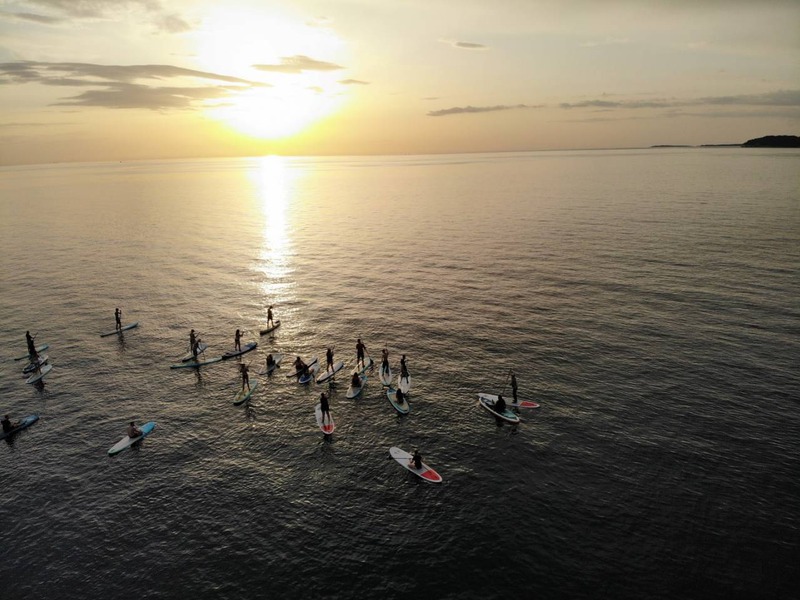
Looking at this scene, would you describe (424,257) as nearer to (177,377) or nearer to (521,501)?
(177,377)

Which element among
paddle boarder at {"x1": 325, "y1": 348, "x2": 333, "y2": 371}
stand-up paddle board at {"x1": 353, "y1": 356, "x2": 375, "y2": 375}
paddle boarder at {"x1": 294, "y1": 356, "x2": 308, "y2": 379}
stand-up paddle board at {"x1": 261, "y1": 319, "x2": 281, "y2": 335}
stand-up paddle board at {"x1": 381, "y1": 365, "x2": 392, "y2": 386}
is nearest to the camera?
stand-up paddle board at {"x1": 381, "y1": 365, "x2": 392, "y2": 386}

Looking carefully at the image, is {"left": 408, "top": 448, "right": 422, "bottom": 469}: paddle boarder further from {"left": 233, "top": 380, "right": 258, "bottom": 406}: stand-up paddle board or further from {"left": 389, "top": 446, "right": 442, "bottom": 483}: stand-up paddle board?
{"left": 233, "top": 380, "right": 258, "bottom": 406}: stand-up paddle board

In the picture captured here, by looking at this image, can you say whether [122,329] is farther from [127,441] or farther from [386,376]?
[386,376]

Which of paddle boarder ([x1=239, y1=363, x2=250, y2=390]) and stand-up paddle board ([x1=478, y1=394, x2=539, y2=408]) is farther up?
paddle boarder ([x1=239, y1=363, x2=250, y2=390])

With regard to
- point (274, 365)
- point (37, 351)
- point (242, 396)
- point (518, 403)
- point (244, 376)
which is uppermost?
point (37, 351)

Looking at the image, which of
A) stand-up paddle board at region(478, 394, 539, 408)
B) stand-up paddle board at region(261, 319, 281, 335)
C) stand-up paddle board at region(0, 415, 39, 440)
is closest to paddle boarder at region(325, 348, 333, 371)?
stand-up paddle board at region(261, 319, 281, 335)

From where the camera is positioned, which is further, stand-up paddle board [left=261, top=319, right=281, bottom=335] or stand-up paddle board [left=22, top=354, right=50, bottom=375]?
stand-up paddle board [left=261, top=319, right=281, bottom=335]

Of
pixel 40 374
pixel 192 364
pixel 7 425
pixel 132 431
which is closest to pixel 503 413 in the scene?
pixel 132 431
